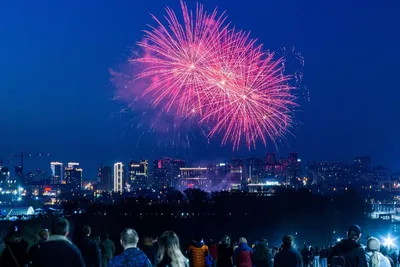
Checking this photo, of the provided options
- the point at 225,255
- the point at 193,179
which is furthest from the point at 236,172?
the point at 225,255

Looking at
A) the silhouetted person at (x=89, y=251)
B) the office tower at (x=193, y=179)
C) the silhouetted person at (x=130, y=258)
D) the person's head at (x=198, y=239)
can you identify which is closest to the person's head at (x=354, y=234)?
the silhouetted person at (x=130, y=258)

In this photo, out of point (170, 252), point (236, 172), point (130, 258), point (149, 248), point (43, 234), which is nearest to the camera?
point (130, 258)

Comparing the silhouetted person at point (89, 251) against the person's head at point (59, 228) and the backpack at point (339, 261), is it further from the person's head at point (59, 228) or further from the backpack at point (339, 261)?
the backpack at point (339, 261)

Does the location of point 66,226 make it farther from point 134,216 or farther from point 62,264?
point 134,216

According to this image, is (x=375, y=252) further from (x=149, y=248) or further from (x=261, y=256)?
(x=261, y=256)

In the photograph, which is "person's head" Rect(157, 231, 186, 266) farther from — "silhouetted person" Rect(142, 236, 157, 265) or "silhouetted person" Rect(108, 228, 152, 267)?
"silhouetted person" Rect(108, 228, 152, 267)

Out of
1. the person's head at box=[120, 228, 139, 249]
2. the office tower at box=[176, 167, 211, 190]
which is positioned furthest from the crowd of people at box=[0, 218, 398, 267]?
the office tower at box=[176, 167, 211, 190]

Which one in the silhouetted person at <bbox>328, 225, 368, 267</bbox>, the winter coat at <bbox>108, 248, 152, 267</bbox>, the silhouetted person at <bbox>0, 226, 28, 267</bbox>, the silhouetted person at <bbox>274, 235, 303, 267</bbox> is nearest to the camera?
the winter coat at <bbox>108, 248, 152, 267</bbox>

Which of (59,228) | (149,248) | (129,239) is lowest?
(149,248)
